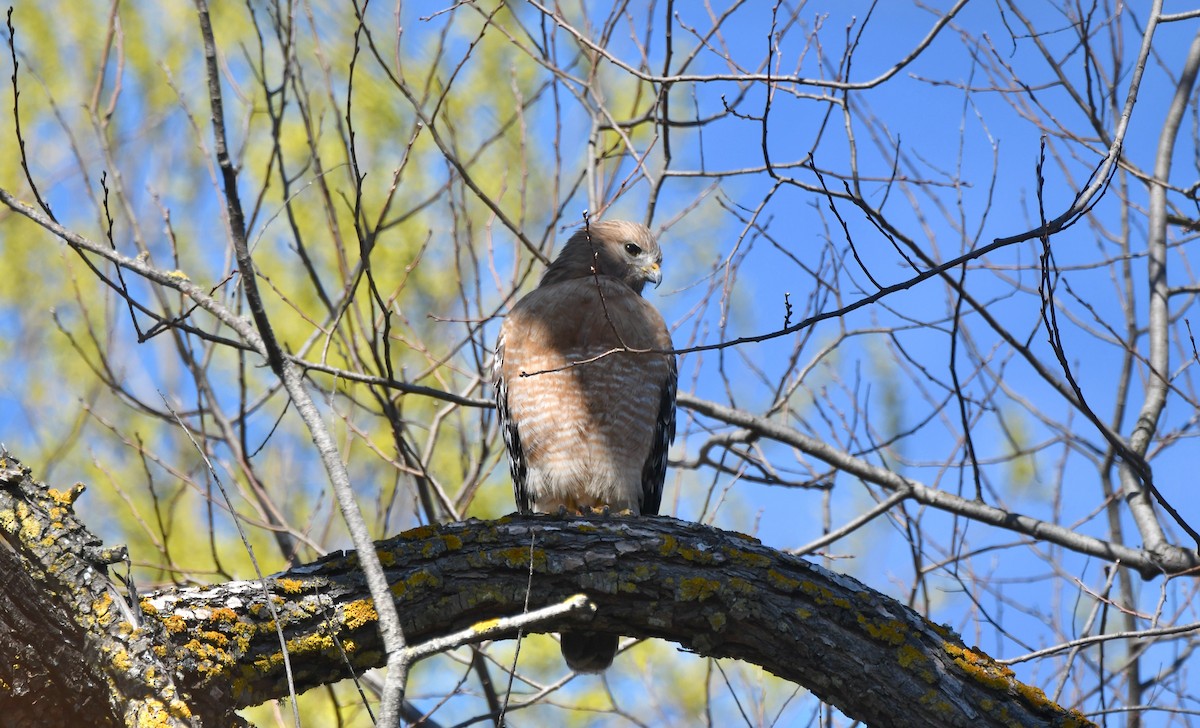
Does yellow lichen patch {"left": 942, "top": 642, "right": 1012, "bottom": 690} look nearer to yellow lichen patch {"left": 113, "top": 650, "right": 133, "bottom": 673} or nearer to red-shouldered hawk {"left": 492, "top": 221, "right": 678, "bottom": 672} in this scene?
red-shouldered hawk {"left": 492, "top": 221, "right": 678, "bottom": 672}

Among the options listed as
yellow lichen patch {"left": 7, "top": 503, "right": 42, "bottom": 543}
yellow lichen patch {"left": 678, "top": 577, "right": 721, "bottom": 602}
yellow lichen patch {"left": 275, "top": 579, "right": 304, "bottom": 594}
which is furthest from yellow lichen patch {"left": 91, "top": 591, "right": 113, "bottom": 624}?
yellow lichen patch {"left": 678, "top": 577, "right": 721, "bottom": 602}

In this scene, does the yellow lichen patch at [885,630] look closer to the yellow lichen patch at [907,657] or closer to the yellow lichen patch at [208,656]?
the yellow lichen patch at [907,657]

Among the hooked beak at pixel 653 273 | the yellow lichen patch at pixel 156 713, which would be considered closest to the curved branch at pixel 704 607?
the yellow lichen patch at pixel 156 713

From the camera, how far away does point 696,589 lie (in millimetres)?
3068

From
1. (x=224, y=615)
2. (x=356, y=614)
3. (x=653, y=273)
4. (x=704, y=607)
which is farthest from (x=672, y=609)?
(x=653, y=273)

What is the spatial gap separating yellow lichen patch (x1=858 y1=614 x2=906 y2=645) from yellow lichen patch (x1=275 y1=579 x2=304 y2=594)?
60.2 inches

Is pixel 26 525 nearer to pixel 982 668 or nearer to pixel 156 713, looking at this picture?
pixel 156 713

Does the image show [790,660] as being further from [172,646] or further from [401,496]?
[401,496]

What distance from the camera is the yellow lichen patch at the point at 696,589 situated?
121 inches

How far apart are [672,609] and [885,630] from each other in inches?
23.5

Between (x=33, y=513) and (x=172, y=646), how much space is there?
441 mm

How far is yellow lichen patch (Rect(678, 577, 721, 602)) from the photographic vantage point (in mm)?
3066

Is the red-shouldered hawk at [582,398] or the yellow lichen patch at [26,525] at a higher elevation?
the red-shouldered hawk at [582,398]

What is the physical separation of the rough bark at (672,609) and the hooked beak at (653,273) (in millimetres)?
2109
